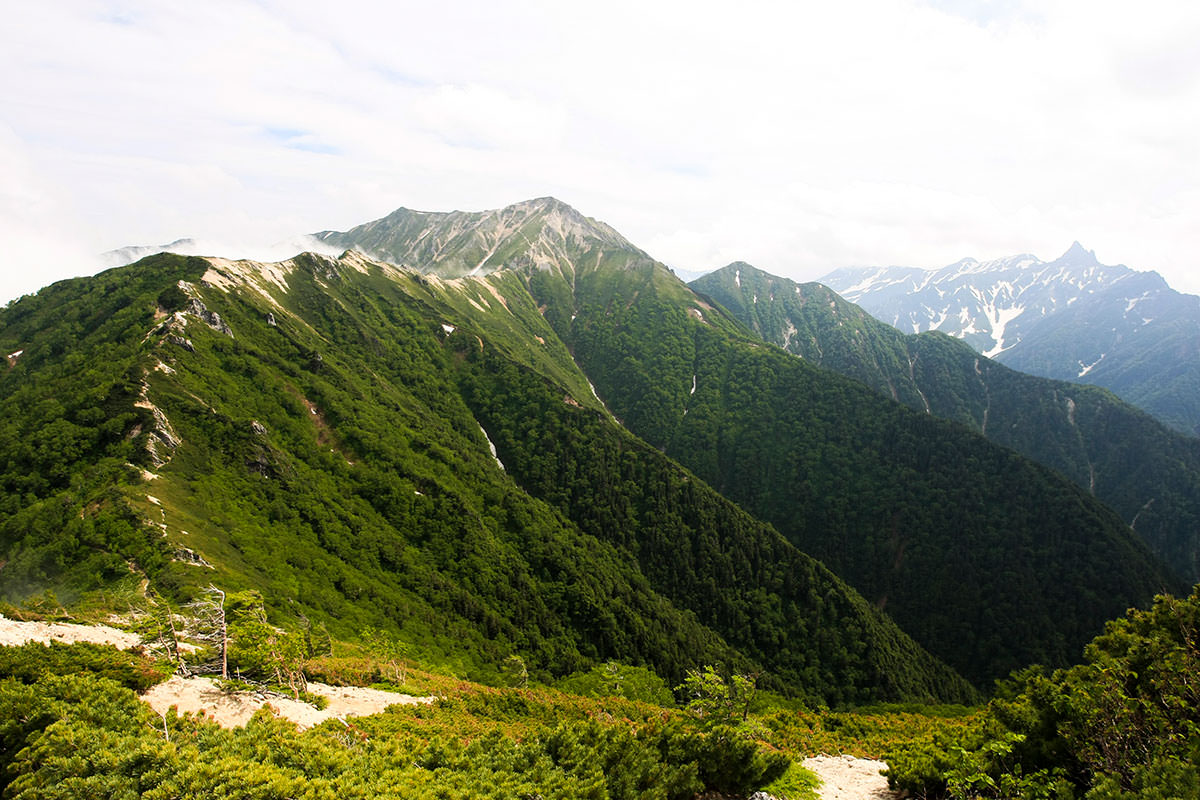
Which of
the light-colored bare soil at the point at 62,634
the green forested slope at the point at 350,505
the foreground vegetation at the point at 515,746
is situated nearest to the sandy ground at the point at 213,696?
the light-colored bare soil at the point at 62,634

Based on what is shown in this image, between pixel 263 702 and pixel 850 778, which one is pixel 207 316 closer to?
pixel 263 702

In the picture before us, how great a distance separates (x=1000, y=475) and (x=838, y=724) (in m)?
137

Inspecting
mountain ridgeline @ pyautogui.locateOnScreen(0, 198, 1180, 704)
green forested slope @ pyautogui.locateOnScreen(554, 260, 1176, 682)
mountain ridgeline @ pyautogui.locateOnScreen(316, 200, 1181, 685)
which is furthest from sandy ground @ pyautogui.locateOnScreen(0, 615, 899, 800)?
green forested slope @ pyautogui.locateOnScreen(554, 260, 1176, 682)

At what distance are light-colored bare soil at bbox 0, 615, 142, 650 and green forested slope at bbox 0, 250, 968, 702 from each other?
14.7 m

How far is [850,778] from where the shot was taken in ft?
104

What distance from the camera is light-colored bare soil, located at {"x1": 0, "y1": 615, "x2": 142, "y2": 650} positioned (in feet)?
93.6

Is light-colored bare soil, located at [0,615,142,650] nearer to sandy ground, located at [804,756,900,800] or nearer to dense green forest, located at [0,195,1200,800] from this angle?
dense green forest, located at [0,195,1200,800]

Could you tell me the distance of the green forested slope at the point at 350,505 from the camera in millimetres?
60656

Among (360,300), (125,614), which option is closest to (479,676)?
(125,614)

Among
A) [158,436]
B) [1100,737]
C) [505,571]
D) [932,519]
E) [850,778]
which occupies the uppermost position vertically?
[158,436]

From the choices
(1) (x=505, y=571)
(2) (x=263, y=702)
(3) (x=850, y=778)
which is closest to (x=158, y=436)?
(1) (x=505, y=571)

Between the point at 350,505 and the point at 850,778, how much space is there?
267 feet

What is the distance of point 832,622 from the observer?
112 metres

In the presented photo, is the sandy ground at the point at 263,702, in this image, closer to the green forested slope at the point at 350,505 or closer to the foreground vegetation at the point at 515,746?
the foreground vegetation at the point at 515,746
